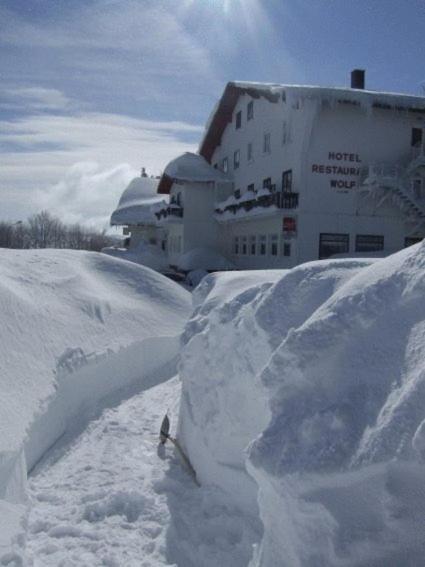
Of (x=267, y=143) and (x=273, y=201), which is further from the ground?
(x=267, y=143)

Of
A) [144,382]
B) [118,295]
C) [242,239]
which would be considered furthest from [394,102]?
[144,382]

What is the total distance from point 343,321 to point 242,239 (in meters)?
24.6

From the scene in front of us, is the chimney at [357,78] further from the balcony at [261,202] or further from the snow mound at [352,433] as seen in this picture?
the snow mound at [352,433]

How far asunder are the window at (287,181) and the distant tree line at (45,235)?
202 feet

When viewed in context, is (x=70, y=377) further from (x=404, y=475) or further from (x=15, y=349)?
(x=404, y=475)

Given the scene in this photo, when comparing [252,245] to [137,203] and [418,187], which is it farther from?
→ [137,203]

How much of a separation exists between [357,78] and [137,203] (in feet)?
74.3

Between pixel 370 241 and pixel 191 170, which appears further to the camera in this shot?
pixel 191 170

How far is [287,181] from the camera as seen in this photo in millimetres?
23531

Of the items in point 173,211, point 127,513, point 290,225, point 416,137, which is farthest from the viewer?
point 173,211

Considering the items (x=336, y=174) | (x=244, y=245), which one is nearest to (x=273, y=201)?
(x=336, y=174)

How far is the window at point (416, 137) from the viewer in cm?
2298

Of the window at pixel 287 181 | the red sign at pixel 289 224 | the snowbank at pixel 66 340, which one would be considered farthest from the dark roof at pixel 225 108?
the snowbank at pixel 66 340

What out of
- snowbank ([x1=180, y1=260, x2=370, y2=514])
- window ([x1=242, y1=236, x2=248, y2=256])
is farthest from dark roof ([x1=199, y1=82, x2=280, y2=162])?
snowbank ([x1=180, y1=260, x2=370, y2=514])
